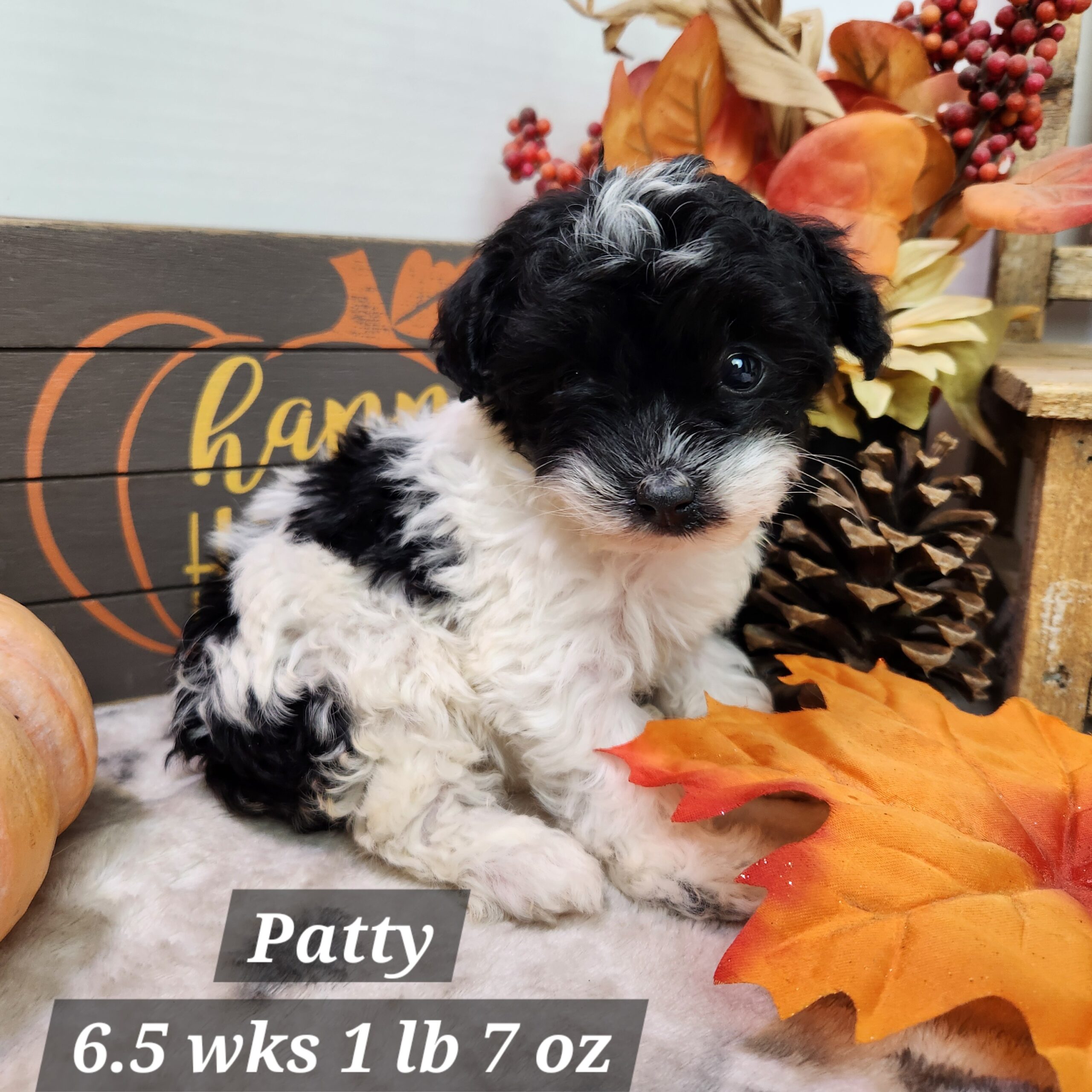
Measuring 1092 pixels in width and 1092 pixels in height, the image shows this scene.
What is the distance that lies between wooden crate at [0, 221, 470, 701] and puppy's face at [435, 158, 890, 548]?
758mm

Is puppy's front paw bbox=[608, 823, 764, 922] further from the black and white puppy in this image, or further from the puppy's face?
the puppy's face

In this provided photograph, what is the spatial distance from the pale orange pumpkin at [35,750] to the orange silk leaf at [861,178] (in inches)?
65.0

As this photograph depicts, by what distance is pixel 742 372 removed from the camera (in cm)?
121

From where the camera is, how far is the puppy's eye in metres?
1.19

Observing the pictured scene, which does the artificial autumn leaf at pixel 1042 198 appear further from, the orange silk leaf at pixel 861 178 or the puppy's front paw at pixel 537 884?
the puppy's front paw at pixel 537 884

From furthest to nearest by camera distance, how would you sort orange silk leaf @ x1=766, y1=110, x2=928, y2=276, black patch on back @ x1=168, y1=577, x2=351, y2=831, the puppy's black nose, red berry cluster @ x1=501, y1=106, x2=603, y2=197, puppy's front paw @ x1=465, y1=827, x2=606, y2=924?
red berry cluster @ x1=501, y1=106, x2=603, y2=197, orange silk leaf @ x1=766, y1=110, x2=928, y2=276, black patch on back @ x1=168, y1=577, x2=351, y2=831, puppy's front paw @ x1=465, y1=827, x2=606, y2=924, the puppy's black nose

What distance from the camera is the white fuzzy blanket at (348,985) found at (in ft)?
3.21

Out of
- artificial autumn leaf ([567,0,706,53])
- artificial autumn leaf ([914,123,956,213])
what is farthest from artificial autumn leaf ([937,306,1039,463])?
artificial autumn leaf ([567,0,706,53])

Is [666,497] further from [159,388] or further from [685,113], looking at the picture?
[159,388]

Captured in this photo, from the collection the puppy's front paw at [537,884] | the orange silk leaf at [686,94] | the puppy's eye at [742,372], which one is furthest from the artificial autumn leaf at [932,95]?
the puppy's front paw at [537,884]

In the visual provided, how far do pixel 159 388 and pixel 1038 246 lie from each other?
208 centimetres

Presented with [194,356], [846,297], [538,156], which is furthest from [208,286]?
[846,297]

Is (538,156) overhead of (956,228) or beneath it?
overhead

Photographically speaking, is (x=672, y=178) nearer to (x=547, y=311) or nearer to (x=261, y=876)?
(x=547, y=311)
